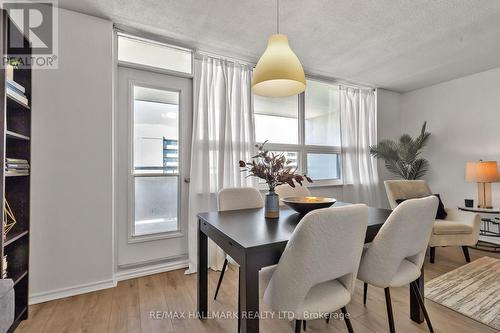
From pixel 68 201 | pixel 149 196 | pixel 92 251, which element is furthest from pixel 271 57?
pixel 92 251

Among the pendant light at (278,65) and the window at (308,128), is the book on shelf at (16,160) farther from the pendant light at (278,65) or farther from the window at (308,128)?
the window at (308,128)

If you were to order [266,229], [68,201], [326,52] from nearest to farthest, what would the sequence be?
[266,229], [68,201], [326,52]

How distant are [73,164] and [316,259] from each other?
2.21m

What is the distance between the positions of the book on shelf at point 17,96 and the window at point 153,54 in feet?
3.23

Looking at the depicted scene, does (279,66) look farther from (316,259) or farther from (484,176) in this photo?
(484,176)

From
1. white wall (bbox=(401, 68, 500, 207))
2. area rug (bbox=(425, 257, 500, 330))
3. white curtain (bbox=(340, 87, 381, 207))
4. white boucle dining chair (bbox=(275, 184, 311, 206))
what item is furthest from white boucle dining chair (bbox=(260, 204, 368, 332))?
white wall (bbox=(401, 68, 500, 207))

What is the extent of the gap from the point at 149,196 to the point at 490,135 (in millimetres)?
4736

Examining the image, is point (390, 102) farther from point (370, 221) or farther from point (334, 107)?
point (370, 221)

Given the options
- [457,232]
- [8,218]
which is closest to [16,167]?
[8,218]

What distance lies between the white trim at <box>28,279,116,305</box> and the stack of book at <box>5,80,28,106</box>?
155cm

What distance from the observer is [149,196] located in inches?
104

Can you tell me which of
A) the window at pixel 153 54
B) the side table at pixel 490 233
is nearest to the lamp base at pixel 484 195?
the side table at pixel 490 233

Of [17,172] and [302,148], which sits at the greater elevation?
[302,148]

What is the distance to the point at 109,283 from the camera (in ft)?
7.38
